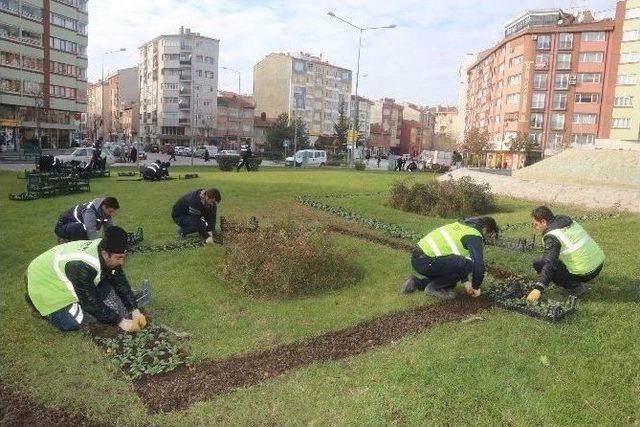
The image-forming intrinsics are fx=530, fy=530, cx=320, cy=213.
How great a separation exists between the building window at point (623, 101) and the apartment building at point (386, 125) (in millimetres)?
68866

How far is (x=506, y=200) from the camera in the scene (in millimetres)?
21609

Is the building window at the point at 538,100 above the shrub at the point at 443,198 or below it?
above

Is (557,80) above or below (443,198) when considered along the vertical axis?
above

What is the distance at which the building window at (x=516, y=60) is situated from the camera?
76312mm

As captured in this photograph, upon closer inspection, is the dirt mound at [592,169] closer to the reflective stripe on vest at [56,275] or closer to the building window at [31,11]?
the reflective stripe on vest at [56,275]

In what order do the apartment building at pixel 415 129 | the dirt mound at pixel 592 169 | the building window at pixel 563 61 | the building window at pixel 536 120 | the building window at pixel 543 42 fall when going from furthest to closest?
the apartment building at pixel 415 129 < the building window at pixel 536 120 < the building window at pixel 543 42 < the building window at pixel 563 61 < the dirt mound at pixel 592 169

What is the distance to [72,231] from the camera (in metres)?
9.74

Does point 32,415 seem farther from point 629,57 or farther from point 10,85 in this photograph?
point 629,57

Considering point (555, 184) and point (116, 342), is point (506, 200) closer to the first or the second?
point (555, 184)

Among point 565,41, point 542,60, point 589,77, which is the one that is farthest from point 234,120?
point 589,77

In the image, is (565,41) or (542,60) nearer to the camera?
(565,41)

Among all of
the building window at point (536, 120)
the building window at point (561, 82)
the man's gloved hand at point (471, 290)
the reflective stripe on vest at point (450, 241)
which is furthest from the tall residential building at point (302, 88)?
the man's gloved hand at point (471, 290)

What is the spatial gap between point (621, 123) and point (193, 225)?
A: 70.2 m

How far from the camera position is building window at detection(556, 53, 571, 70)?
7225 centimetres
